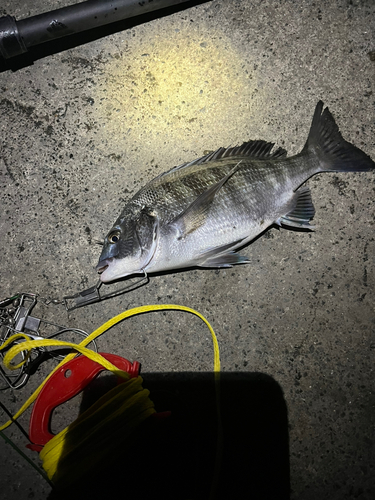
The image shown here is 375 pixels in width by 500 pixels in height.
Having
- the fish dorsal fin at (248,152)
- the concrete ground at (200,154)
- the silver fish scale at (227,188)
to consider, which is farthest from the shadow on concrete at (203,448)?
the fish dorsal fin at (248,152)

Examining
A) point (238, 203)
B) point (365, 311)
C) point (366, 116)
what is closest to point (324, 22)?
point (366, 116)

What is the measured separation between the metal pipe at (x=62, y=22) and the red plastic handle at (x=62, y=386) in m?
2.25

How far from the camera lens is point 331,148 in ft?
7.43

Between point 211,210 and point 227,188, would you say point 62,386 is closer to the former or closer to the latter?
point 211,210

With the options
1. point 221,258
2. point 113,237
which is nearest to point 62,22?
point 113,237

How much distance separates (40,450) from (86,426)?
38 centimetres

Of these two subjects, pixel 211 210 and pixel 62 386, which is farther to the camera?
pixel 62 386

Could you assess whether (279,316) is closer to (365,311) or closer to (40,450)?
(365,311)

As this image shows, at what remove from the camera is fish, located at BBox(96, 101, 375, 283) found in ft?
6.56

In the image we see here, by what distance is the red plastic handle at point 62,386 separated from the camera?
6.98 feet

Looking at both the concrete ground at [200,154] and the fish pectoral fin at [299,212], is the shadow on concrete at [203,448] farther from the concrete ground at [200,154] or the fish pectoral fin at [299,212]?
the fish pectoral fin at [299,212]


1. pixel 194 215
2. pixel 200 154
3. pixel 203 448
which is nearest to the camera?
pixel 194 215

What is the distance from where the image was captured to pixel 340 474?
2.17m

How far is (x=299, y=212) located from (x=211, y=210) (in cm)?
66
